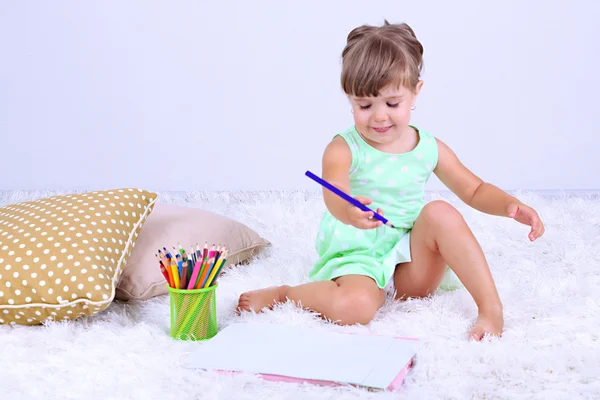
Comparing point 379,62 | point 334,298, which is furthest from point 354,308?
point 379,62

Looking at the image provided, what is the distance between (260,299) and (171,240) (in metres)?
0.27

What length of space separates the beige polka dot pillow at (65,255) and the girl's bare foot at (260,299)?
21 cm

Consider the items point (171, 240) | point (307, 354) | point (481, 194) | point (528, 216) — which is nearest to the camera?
point (307, 354)

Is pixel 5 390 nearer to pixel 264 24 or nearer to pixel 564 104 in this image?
pixel 264 24

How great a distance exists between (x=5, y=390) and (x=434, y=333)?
1.95 feet

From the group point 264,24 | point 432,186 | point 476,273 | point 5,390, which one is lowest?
point 432,186

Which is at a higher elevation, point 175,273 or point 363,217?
point 363,217

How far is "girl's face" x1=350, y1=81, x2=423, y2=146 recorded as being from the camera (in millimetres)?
1212

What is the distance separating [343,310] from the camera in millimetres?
1183

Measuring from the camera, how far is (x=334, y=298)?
3.93 feet

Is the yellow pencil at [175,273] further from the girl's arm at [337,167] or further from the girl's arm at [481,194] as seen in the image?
the girl's arm at [481,194]

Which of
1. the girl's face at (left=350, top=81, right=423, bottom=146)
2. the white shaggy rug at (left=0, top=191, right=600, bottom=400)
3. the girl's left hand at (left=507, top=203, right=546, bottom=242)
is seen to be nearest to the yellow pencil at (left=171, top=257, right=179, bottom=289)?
the white shaggy rug at (left=0, top=191, right=600, bottom=400)

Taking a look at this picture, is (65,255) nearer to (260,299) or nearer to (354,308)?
(260,299)

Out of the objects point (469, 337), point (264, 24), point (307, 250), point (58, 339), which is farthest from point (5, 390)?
point (264, 24)
